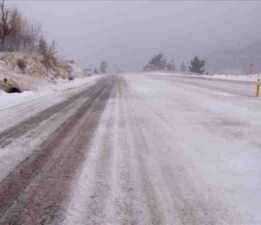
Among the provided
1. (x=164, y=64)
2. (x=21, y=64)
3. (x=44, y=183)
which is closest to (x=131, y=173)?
(x=44, y=183)

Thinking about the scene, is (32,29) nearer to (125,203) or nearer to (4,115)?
(4,115)

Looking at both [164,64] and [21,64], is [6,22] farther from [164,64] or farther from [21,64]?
[164,64]

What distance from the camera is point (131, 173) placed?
205 inches

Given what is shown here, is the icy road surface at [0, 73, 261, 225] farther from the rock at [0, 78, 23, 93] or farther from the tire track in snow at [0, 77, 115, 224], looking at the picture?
the rock at [0, 78, 23, 93]

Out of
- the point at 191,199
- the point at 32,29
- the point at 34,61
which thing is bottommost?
the point at 191,199

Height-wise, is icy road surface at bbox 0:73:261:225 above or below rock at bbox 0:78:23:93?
below

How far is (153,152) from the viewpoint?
20.9ft

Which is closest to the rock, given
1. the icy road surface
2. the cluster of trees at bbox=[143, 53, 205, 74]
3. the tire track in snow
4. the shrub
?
the shrub

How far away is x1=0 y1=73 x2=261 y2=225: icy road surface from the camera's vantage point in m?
3.87

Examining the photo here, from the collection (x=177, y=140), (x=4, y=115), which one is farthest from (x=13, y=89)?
(x=177, y=140)

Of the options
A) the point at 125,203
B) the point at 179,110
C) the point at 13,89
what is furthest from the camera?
the point at 13,89

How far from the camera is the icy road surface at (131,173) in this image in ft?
12.7

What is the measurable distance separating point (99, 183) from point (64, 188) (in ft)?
1.62

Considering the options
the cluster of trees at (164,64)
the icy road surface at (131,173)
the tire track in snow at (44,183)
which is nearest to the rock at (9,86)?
the icy road surface at (131,173)
